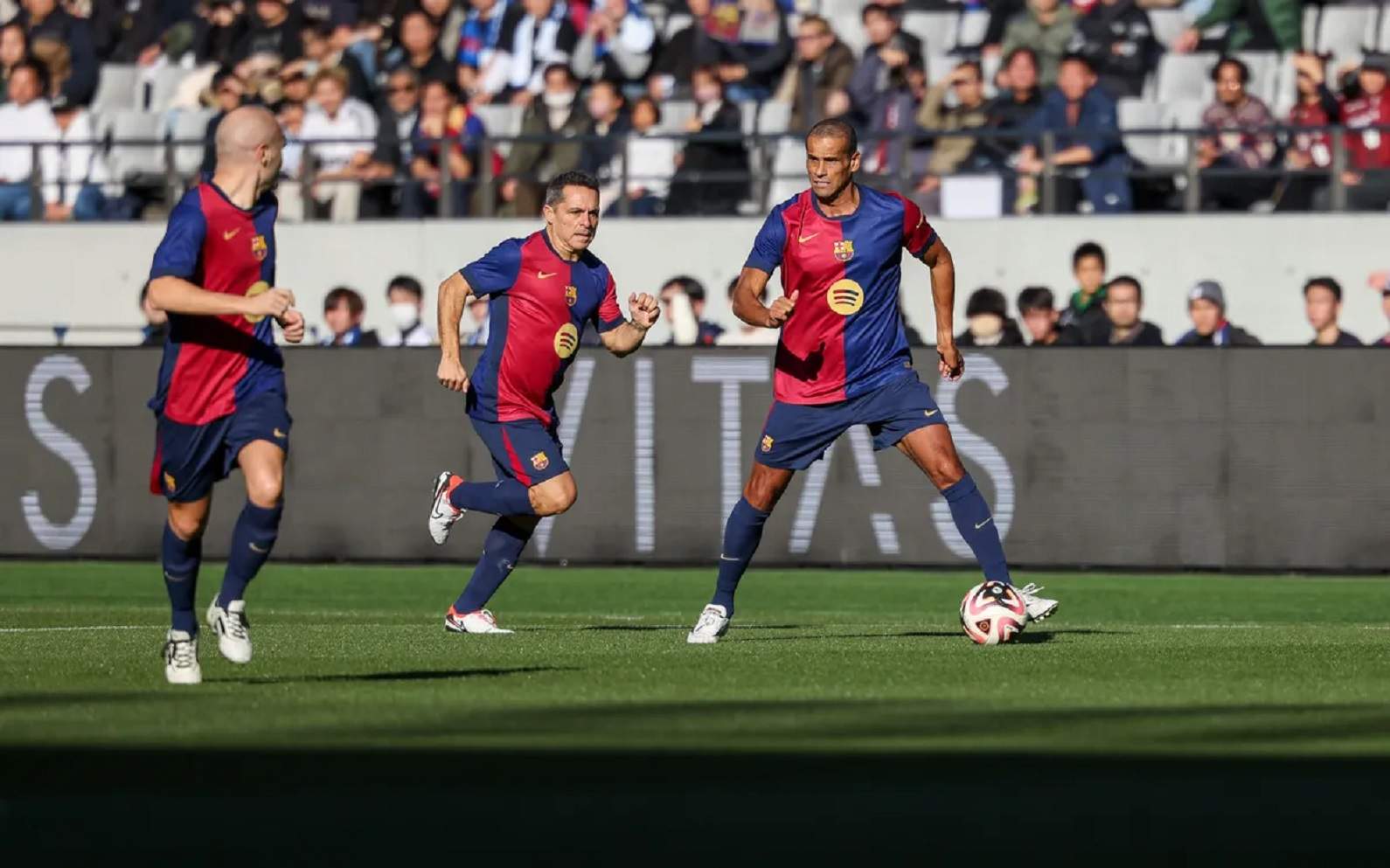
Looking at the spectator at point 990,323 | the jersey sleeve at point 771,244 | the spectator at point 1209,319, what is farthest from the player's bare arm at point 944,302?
the spectator at point 1209,319

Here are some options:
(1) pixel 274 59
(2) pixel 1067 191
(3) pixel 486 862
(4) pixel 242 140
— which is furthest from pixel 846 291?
(1) pixel 274 59

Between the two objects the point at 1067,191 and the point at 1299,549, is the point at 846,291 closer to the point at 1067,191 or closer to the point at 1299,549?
the point at 1299,549

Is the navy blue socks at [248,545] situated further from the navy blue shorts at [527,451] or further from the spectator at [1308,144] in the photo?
the spectator at [1308,144]

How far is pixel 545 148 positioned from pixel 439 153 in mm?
1110

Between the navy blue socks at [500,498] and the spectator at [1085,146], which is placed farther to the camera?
the spectator at [1085,146]

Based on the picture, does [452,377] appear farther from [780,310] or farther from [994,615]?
[994,615]

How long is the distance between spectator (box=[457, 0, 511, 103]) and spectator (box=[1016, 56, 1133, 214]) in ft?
19.7

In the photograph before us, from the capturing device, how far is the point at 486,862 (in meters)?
5.36

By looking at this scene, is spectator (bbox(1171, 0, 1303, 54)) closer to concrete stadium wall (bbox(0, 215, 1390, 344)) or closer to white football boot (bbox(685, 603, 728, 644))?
A: concrete stadium wall (bbox(0, 215, 1390, 344))

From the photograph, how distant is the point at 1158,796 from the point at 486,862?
6.18ft

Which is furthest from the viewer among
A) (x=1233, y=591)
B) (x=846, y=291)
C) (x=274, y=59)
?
(x=274, y=59)

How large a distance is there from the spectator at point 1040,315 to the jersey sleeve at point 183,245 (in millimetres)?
10667

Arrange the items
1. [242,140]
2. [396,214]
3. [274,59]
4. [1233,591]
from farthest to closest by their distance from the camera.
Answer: [274,59]
[396,214]
[1233,591]
[242,140]

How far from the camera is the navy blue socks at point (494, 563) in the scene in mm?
12953
